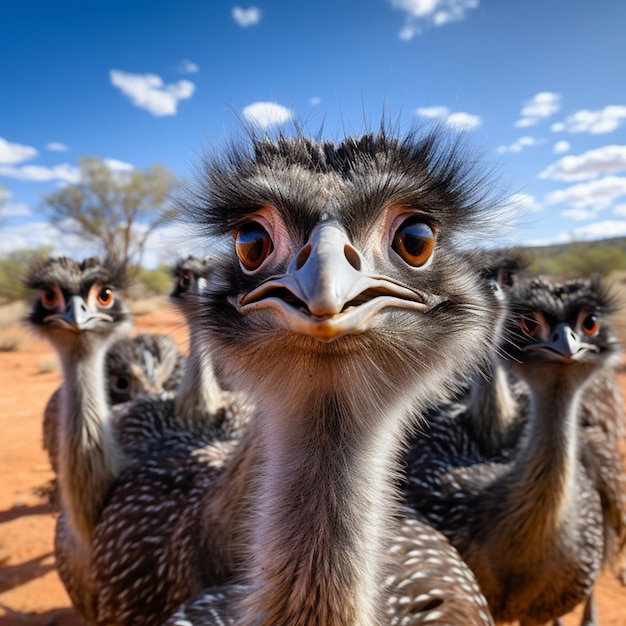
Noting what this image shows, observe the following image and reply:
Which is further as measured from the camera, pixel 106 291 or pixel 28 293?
pixel 28 293

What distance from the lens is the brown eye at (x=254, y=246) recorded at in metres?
1.61

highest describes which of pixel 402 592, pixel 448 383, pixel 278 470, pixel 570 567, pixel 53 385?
pixel 448 383

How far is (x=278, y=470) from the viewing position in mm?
1638

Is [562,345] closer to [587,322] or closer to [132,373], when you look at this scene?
[587,322]

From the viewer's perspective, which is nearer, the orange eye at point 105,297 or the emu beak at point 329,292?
the emu beak at point 329,292

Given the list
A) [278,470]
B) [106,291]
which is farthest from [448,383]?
[106,291]

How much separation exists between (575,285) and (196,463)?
2787 millimetres

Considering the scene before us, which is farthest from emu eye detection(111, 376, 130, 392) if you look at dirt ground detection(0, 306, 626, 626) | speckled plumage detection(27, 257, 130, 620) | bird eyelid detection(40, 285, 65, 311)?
bird eyelid detection(40, 285, 65, 311)

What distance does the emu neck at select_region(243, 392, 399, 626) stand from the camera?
1466 mm

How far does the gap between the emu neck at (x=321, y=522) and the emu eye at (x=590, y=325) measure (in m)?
2.21

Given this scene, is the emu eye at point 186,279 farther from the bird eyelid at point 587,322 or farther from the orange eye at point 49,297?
the bird eyelid at point 587,322


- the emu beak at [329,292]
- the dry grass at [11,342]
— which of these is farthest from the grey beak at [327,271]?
the dry grass at [11,342]

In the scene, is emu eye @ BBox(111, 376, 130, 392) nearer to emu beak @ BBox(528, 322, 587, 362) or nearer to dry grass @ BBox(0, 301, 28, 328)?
emu beak @ BBox(528, 322, 587, 362)

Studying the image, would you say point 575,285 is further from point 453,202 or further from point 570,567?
point 453,202
